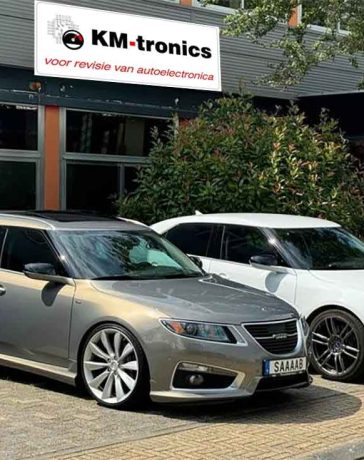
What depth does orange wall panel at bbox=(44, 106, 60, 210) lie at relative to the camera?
52.9 ft

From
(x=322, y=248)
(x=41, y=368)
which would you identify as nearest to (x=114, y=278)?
(x=41, y=368)

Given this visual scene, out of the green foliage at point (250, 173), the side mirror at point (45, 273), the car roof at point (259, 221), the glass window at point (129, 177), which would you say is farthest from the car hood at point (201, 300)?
the glass window at point (129, 177)

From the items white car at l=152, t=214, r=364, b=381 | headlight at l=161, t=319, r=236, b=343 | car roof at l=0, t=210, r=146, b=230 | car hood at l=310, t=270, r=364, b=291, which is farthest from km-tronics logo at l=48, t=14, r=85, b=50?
headlight at l=161, t=319, r=236, b=343

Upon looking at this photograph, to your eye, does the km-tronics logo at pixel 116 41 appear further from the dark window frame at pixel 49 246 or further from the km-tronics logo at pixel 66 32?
the dark window frame at pixel 49 246

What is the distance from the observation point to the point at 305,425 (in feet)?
22.0

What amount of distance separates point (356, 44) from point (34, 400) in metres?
8.79

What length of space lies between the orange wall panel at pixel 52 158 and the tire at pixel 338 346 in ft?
28.3

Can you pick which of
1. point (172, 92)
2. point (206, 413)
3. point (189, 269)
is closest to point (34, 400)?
point (206, 413)

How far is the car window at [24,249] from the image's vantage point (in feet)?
25.9

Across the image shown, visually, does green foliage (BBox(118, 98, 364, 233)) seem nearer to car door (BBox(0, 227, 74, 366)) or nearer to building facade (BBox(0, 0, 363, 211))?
building facade (BBox(0, 0, 363, 211))

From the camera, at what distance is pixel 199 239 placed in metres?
10.0

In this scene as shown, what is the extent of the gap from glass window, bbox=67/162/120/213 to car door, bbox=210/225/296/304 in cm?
747

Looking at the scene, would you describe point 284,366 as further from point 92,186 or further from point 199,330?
point 92,186

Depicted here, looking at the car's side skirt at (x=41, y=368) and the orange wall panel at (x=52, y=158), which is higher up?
the orange wall panel at (x=52, y=158)
